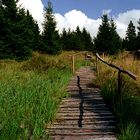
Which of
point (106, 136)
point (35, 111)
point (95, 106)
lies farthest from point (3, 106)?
point (95, 106)

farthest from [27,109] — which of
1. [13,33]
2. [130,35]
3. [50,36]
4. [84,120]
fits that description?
[130,35]

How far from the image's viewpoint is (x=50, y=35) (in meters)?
53.0

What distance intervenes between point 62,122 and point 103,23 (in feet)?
175

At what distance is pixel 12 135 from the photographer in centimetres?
652

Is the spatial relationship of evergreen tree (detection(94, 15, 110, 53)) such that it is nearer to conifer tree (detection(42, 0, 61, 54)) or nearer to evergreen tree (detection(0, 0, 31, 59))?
conifer tree (detection(42, 0, 61, 54))

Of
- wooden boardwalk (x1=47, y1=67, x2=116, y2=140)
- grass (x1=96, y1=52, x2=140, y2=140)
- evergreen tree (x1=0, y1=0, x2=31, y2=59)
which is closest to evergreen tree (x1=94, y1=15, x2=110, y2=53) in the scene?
evergreen tree (x1=0, y1=0, x2=31, y2=59)

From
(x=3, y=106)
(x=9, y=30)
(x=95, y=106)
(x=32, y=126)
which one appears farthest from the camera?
(x=9, y=30)

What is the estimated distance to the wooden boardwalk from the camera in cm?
776

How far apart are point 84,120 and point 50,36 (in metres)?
44.5

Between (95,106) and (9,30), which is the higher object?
(9,30)

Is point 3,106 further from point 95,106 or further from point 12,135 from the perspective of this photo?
point 95,106

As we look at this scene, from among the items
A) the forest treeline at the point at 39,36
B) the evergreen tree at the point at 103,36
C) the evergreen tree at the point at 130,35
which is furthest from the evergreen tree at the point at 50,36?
the evergreen tree at the point at 130,35

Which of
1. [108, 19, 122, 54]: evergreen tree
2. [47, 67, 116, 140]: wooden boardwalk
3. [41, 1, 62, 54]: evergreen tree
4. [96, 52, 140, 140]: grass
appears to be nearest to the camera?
[96, 52, 140, 140]: grass

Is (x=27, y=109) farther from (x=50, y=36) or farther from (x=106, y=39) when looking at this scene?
(x=106, y=39)
